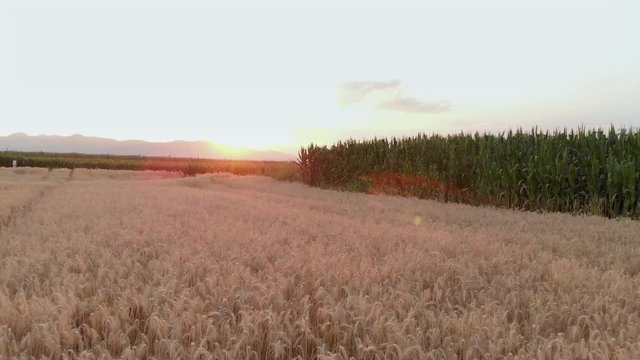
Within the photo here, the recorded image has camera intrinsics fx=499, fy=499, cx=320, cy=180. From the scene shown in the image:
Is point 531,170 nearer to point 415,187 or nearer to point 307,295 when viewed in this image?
point 415,187

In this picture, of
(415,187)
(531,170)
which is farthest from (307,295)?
(415,187)

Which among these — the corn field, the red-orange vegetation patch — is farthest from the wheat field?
the red-orange vegetation patch

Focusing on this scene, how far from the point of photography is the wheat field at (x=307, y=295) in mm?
2510

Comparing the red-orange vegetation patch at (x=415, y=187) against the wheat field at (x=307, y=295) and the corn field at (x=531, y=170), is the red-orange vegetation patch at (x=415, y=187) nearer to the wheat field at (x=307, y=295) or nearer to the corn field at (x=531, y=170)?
the corn field at (x=531, y=170)

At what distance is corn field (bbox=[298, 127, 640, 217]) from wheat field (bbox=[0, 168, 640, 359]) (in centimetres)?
657

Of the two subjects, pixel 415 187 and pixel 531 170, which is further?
pixel 415 187

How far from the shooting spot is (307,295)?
3.08m

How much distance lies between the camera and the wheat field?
8.23ft

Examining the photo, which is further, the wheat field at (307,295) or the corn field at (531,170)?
the corn field at (531,170)

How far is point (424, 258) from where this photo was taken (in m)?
4.70

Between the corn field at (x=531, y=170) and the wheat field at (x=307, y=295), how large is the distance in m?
6.57

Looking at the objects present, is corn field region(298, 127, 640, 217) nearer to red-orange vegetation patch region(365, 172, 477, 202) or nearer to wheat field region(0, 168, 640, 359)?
red-orange vegetation patch region(365, 172, 477, 202)

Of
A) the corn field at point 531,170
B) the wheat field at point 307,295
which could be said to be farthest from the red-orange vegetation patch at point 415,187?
the wheat field at point 307,295

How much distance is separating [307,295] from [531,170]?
41.1 feet
